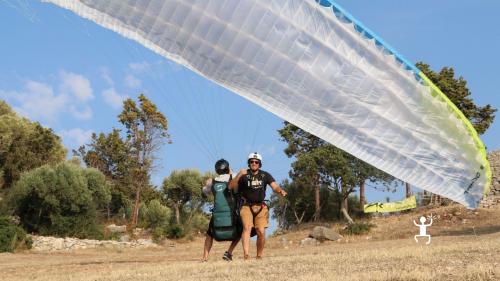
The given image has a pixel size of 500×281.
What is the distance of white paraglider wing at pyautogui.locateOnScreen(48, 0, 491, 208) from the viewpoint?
10.3 m

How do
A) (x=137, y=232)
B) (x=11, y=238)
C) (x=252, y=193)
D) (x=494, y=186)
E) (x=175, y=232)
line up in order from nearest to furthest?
(x=252, y=193)
(x=11, y=238)
(x=175, y=232)
(x=137, y=232)
(x=494, y=186)

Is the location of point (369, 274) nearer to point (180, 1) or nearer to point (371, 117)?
point (371, 117)

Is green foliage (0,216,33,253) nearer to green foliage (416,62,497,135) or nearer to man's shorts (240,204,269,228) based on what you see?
man's shorts (240,204,269,228)

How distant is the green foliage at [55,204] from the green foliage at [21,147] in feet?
33.1

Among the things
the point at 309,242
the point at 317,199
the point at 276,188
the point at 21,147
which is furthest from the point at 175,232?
the point at 276,188

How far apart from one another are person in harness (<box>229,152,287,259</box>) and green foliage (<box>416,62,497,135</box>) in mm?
30118

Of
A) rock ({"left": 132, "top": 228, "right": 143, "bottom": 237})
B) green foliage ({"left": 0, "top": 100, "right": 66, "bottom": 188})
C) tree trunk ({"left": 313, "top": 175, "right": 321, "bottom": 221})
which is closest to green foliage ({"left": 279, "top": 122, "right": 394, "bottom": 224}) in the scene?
tree trunk ({"left": 313, "top": 175, "right": 321, "bottom": 221})

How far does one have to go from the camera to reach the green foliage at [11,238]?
22964 mm

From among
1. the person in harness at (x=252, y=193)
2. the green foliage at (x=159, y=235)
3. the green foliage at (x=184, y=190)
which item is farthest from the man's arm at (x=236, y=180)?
the green foliage at (x=184, y=190)

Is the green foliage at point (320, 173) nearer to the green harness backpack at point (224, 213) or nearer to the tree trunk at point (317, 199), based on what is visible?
the tree trunk at point (317, 199)

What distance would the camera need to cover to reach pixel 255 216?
10.0 metres

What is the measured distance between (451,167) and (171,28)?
5.99 metres

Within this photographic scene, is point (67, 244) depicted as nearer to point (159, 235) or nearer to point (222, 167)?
point (159, 235)

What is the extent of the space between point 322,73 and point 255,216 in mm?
2905
